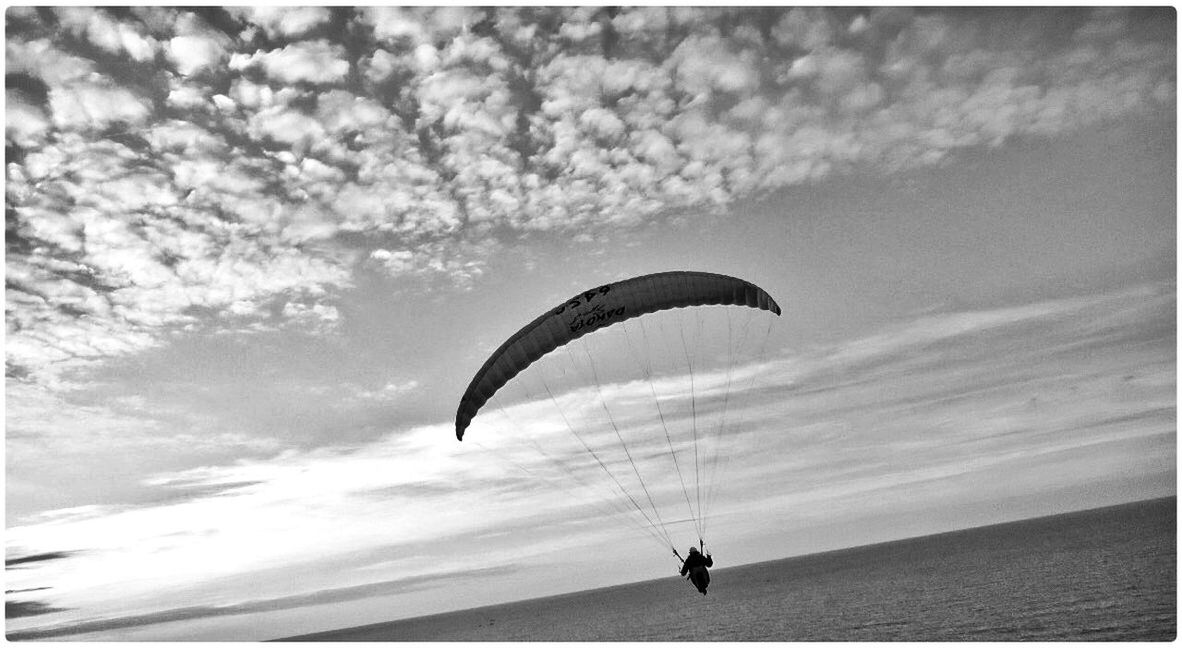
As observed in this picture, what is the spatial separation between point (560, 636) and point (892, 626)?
7499cm

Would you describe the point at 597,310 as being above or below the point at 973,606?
above

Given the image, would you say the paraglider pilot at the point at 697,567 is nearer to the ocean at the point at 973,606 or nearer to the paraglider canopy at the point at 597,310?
the paraglider canopy at the point at 597,310

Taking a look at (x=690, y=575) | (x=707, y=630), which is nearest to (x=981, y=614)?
(x=707, y=630)

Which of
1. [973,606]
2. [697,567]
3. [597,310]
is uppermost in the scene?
[597,310]

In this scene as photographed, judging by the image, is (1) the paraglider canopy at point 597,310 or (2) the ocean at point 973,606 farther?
(2) the ocean at point 973,606

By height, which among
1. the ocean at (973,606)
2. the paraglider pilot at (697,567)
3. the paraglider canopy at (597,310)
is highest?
the paraglider canopy at (597,310)

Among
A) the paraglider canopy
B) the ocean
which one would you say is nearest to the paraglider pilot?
the paraglider canopy

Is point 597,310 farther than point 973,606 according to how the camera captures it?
Result: No

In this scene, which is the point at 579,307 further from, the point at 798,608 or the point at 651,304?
the point at 798,608

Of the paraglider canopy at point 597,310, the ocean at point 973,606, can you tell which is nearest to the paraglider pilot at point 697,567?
the paraglider canopy at point 597,310

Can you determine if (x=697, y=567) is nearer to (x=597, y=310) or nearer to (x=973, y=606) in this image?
(x=597, y=310)

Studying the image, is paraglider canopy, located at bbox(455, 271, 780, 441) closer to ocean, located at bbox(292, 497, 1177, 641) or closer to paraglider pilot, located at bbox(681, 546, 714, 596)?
paraglider pilot, located at bbox(681, 546, 714, 596)

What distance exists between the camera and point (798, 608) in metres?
105

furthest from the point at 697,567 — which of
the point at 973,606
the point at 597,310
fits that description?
the point at 973,606
